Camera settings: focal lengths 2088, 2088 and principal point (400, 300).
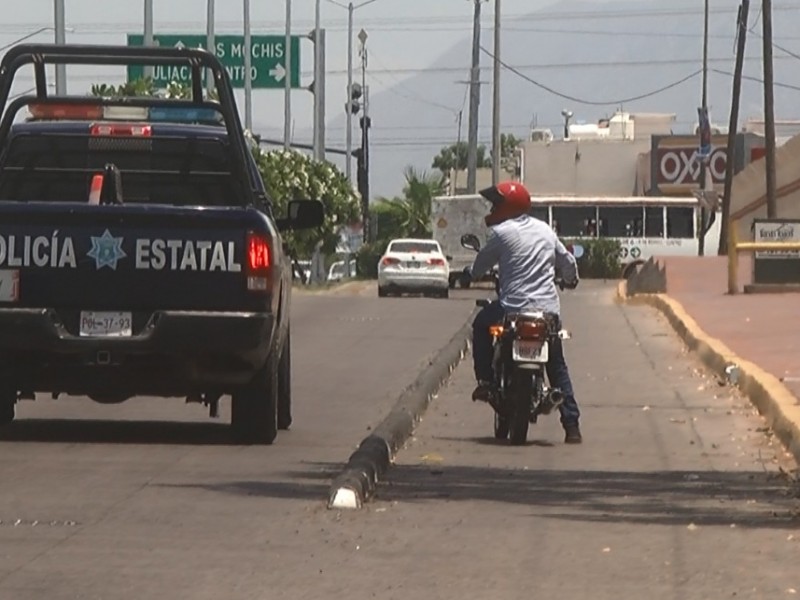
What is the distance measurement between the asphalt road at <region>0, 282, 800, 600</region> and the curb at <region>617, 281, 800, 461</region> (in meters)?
0.19

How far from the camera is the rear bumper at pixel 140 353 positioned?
1227 centimetres

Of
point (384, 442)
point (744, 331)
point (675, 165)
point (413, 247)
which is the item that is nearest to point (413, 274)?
point (413, 247)

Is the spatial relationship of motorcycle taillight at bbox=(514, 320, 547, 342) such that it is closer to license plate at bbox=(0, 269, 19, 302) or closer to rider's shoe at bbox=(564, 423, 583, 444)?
rider's shoe at bbox=(564, 423, 583, 444)

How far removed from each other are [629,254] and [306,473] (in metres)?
57.0

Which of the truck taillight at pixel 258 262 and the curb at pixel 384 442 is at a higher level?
the truck taillight at pixel 258 262

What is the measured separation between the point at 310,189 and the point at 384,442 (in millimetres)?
45357

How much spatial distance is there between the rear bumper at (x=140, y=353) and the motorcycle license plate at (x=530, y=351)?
173 cm

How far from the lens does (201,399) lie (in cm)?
1343

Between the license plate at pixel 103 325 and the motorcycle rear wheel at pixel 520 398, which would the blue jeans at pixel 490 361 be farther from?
the license plate at pixel 103 325

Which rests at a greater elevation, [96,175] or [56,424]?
[96,175]

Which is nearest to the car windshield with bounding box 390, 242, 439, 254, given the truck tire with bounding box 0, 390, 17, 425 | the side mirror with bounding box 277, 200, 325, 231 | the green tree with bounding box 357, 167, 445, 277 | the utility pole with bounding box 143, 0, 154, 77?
the utility pole with bounding box 143, 0, 154, 77

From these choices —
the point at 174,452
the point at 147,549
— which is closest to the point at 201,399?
the point at 174,452

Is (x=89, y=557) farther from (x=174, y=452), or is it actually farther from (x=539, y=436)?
(x=539, y=436)

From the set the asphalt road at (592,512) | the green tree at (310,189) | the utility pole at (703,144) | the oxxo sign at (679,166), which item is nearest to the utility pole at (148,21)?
the green tree at (310,189)
